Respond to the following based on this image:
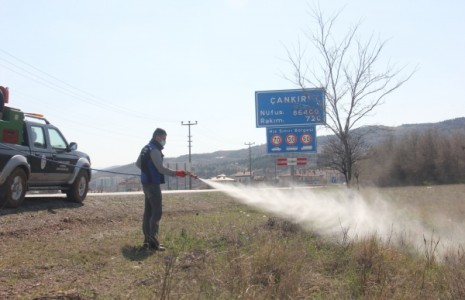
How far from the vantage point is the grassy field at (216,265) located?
16.7 ft

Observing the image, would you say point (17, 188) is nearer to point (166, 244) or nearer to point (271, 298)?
point (166, 244)

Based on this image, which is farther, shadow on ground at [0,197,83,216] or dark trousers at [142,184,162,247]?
shadow on ground at [0,197,83,216]

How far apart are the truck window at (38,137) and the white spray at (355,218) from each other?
3982mm

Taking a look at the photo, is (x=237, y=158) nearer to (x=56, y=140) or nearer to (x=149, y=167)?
(x=56, y=140)

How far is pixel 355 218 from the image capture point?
1045 cm

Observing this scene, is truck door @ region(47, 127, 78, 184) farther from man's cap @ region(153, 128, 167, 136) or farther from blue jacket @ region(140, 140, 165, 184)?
man's cap @ region(153, 128, 167, 136)

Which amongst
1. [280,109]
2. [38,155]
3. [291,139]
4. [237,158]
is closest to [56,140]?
[38,155]

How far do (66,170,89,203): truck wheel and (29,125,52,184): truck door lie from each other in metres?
1.01

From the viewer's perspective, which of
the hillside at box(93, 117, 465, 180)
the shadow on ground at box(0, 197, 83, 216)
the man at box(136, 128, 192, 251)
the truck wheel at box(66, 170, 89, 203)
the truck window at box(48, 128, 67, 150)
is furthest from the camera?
the hillside at box(93, 117, 465, 180)

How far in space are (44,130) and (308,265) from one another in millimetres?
7988

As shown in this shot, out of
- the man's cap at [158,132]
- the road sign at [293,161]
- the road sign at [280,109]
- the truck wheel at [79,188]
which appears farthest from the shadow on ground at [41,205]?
the road sign at [293,161]

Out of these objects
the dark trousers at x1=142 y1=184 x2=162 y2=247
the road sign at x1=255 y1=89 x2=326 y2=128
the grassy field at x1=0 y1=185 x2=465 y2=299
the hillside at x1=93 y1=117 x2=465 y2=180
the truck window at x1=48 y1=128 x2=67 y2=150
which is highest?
the hillside at x1=93 y1=117 x2=465 y2=180

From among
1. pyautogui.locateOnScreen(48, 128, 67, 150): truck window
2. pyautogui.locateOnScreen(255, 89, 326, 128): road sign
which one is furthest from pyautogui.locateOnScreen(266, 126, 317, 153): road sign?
pyautogui.locateOnScreen(48, 128, 67, 150): truck window

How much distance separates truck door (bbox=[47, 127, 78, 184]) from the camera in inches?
464
